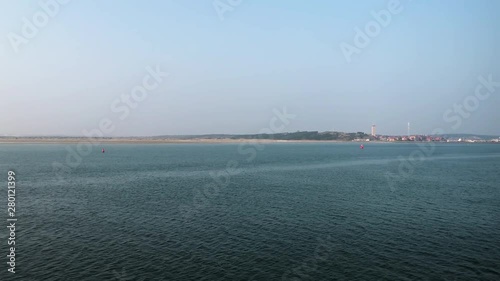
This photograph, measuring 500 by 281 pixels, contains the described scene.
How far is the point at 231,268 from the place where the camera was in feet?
80.3

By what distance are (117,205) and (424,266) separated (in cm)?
3534

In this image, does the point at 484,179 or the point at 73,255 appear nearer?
the point at 73,255

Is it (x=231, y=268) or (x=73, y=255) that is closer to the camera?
(x=231, y=268)

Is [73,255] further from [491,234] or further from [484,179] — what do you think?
[484,179]

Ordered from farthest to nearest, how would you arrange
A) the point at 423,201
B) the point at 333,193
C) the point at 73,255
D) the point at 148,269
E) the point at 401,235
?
the point at 333,193 → the point at 423,201 → the point at 401,235 → the point at 73,255 → the point at 148,269

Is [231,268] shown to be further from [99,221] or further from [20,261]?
[99,221]

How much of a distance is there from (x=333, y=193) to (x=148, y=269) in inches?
1443

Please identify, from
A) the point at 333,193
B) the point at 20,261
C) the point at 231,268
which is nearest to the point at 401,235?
the point at 231,268

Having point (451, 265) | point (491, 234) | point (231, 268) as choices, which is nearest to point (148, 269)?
point (231, 268)

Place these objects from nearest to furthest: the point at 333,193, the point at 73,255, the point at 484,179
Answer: the point at 73,255, the point at 333,193, the point at 484,179

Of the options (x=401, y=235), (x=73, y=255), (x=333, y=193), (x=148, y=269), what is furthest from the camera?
(x=333, y=193)

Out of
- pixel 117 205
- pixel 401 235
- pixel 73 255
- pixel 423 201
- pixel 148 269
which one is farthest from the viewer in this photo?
pixel 423 201

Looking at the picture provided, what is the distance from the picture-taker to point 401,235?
3219 centimetres

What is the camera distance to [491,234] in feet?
106
